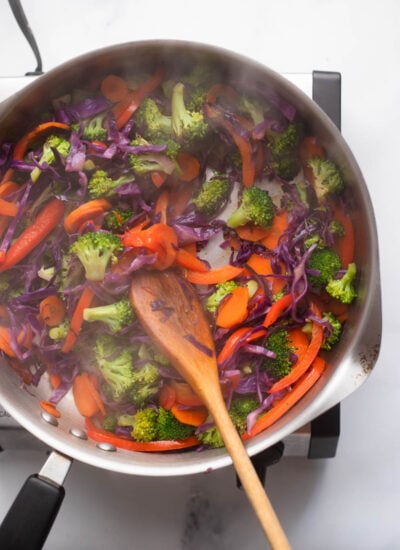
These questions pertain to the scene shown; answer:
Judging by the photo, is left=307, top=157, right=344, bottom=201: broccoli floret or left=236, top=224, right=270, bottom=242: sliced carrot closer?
left=307, top=157, right=344, bottom=201: broccoli floret

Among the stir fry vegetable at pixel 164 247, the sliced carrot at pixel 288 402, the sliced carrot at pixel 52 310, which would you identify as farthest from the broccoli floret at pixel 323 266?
the sliced carrot at pixel 52 310

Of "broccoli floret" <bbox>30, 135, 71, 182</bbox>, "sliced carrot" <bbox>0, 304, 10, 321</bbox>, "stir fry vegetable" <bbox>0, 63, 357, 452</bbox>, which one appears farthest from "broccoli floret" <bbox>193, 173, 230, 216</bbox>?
"sliced carrot" <bbox>0, 304, 10, 321</bbox>

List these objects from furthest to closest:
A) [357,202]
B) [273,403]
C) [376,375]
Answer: [376,375] → [273,403] → [357,202]

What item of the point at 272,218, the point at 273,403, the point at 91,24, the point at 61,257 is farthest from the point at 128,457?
the point at 91,24

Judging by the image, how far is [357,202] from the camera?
5.03 feet

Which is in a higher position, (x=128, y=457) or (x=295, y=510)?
(x=128, y=457)

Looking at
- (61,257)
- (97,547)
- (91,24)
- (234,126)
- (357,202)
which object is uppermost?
(91,24)

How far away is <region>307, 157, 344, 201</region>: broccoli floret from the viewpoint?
1618mm

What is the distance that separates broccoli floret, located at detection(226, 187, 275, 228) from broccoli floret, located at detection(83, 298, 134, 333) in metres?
0.36

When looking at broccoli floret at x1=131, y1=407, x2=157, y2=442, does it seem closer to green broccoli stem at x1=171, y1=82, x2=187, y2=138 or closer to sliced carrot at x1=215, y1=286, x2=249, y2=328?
sliced carrot at x1=215, y1=286, x2=249, y2=328

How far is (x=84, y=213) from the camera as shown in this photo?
1.65 m

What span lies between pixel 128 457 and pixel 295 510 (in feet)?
1.87

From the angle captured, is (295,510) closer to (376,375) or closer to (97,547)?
(376,375)

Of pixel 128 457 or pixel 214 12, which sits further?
pixel 214 12
